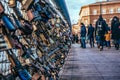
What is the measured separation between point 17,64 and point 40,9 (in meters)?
1.40

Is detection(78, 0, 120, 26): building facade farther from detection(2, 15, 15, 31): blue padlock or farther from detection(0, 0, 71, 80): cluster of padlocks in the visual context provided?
detection(2, 15, 15, 31): blue padlock

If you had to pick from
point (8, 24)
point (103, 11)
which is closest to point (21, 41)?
point (8, 24)

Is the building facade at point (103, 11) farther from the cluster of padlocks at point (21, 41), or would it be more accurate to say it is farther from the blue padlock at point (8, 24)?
the blue padlock at point (8, 24)

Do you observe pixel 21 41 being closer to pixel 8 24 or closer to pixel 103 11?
pixel 8 24

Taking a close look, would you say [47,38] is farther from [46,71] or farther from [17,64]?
[17,64]

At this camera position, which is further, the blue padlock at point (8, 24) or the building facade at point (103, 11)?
the building facade at point (103, 11)

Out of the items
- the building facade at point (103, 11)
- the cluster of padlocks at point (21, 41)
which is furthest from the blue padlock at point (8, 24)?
the building facade at point (103, 11)

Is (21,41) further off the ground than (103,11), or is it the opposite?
(21,41)

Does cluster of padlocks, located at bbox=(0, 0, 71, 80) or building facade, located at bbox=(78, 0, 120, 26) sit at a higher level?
cluster of padlocks, located at bbox=(0, 0, 71, 80)

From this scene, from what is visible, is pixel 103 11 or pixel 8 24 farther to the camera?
pixel 103 11

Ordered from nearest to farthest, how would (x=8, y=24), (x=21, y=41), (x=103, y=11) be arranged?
(x=8, y=24) → (x=21, y=41) → (x=103, y=11)

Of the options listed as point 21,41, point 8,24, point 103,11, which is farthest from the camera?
point 103,11

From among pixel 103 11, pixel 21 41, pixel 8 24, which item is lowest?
pixel 103 11

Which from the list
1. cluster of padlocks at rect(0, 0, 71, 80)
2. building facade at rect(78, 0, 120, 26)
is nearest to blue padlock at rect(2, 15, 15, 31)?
cluster of padlocks at rect(0, 0, 71, 80)
